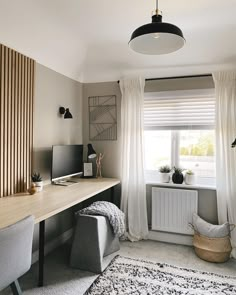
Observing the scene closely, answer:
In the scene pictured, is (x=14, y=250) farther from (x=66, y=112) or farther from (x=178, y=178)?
(x=178, y=178)

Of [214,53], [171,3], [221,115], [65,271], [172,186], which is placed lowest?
[65,271]

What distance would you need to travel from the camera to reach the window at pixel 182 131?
3148 mm

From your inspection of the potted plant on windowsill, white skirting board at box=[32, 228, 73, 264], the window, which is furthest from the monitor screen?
the potted plant on windowsill

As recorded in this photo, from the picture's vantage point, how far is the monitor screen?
283 cm

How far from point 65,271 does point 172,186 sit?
1659 mm

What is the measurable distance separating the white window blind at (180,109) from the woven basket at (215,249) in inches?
53.1

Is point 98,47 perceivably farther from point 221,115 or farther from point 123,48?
point 221,115

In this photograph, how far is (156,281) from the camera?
233 centimetres

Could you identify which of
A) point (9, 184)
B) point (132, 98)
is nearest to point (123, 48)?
point (132, 98)

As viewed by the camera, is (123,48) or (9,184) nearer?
(9,184)

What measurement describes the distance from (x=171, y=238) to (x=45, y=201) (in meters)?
1.87

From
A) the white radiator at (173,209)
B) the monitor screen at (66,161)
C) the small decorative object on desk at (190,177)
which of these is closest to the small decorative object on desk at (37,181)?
the monitor screen at (66,161)

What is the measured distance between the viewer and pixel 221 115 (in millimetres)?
2941

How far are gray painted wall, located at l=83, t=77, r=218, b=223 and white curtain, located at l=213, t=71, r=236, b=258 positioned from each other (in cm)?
15
